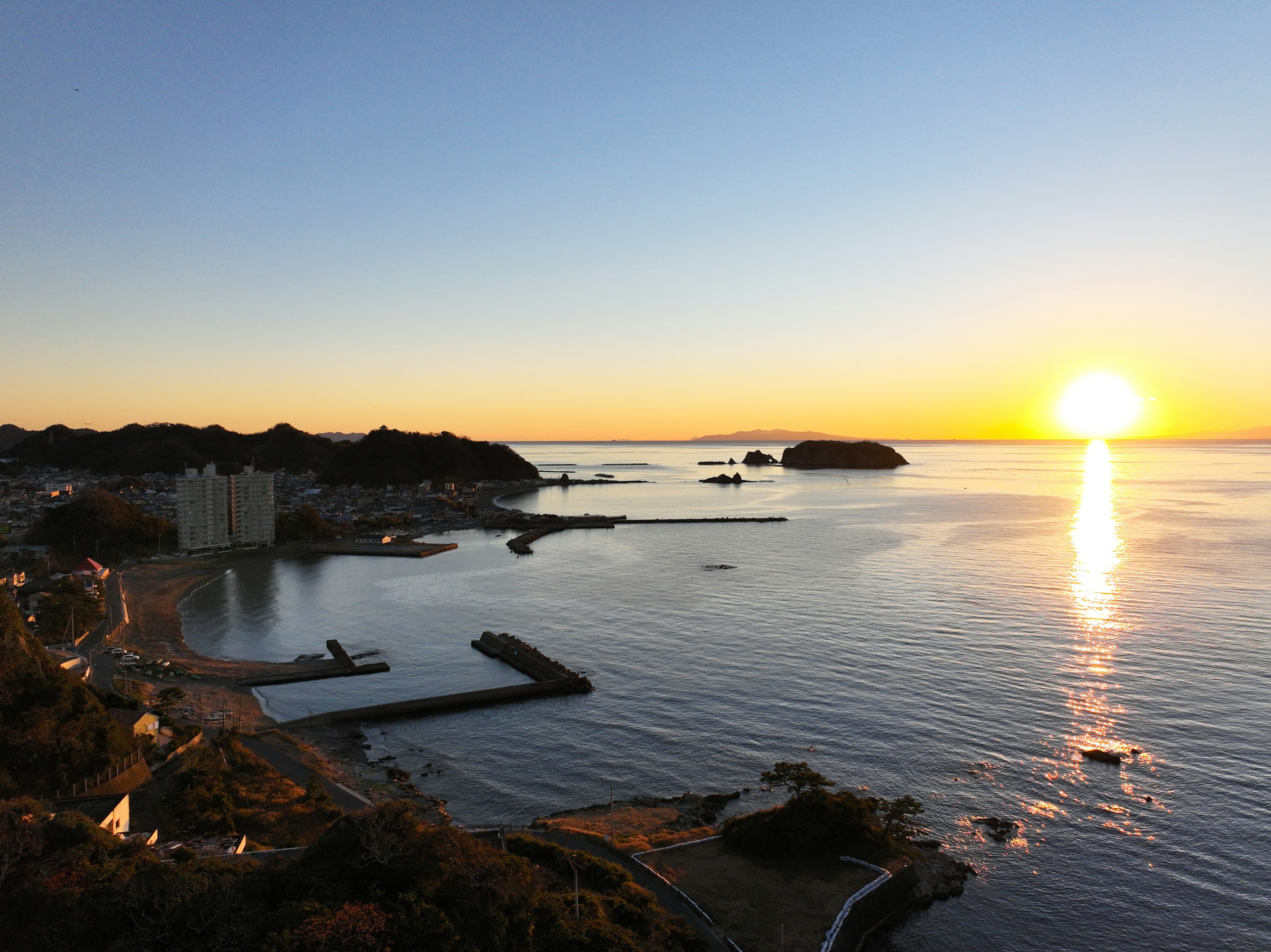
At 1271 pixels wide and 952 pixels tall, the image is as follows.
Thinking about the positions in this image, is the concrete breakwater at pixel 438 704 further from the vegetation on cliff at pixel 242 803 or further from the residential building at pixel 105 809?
the residential building at pixel 105 809

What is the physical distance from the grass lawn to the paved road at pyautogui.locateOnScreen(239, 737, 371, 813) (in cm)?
884

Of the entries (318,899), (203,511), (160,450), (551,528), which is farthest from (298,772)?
(160,450)

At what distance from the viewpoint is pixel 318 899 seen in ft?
39.0

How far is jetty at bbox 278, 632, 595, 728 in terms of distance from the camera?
29.3 m

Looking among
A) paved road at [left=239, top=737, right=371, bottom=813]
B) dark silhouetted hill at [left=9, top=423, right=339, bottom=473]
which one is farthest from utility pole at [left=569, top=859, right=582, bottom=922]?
dark silhouetted hill at [left=9, top=423, right=339, bottom=473]

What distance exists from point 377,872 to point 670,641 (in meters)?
26.8

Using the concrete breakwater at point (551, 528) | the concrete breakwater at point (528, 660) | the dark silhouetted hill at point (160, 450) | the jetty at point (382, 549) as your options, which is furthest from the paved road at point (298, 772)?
the dark silhouetted hill at point (160, 450)

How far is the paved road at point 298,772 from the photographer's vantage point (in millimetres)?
20969

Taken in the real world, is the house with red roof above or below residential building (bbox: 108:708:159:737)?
above

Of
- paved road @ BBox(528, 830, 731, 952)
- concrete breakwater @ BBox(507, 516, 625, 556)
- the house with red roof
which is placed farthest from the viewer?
concrete breakwater @ BBox(507, 516, 625, 556)

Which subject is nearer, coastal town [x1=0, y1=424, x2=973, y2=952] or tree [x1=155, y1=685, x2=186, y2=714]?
coastal town [x1=0, y1=424, x2=973, y2=952]

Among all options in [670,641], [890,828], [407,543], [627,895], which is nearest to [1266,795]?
[890,828]

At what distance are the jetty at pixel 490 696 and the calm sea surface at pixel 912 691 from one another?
93 centimetres

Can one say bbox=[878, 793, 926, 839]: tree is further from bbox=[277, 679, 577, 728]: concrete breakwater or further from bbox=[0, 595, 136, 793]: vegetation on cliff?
bbox=[0, 595, 136, 793]: vegetation on cliff
